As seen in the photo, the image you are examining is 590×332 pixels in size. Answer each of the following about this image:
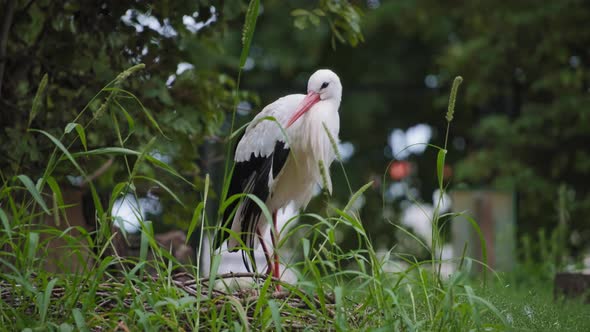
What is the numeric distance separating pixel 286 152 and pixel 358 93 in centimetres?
716

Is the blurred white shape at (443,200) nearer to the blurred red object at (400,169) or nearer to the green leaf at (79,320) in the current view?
the blurred red object at (400,169)

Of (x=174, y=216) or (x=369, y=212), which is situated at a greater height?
(x=174, y=216)

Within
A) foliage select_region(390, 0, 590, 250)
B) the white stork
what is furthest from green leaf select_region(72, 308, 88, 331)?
foliage select_region(390, 0, 590, 250)

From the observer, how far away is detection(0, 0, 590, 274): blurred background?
4359 millimetres

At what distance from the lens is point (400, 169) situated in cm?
1037

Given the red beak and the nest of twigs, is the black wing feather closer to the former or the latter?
the red beak

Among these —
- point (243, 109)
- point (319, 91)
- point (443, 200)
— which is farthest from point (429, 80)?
point (443, 200)

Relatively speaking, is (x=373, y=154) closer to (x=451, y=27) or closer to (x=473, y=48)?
(x=451, y=27)

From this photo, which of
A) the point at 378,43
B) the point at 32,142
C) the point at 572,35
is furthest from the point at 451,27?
the point at 32,142

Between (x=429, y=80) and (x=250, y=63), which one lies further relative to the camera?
(x=429, y=80)

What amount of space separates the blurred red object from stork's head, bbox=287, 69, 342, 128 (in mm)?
5353

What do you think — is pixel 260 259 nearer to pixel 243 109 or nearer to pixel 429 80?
pixel 243 109

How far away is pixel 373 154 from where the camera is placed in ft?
39.0

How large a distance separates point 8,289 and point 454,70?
676 centimetres
